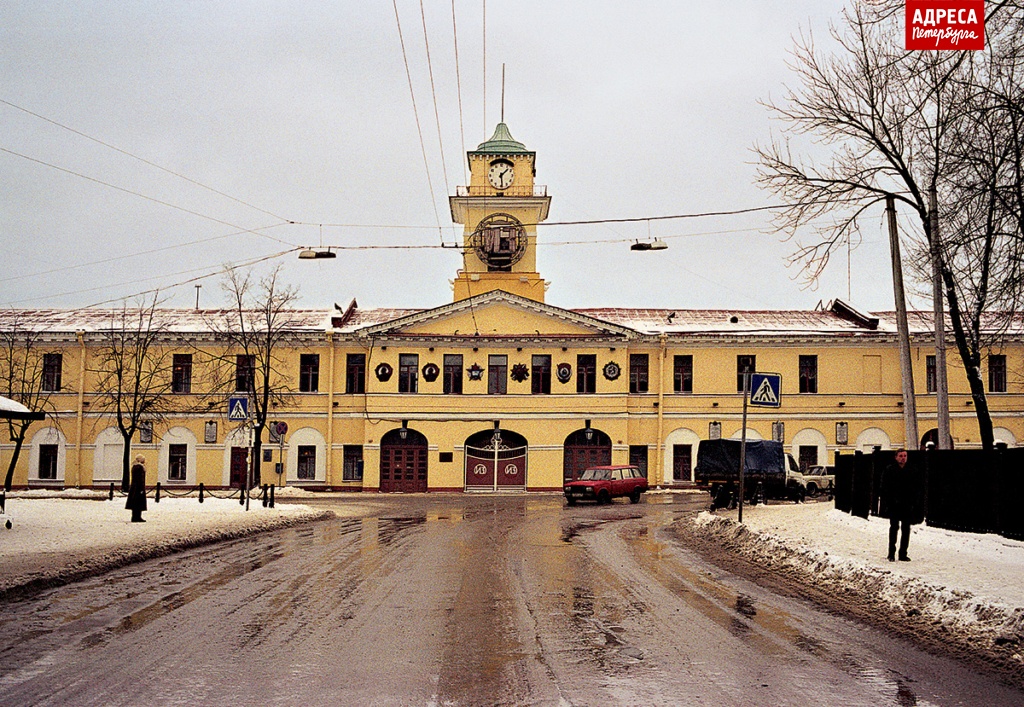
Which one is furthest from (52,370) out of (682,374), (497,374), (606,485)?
(682,374)

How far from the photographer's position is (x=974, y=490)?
1694 centimetres

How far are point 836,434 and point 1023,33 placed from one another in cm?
4261

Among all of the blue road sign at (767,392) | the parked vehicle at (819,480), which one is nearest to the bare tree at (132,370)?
the parked vehicle at (819,480)

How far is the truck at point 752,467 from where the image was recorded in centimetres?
3634

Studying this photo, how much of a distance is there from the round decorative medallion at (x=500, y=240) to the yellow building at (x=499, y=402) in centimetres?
798

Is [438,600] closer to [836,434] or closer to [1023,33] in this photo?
[1023,33]

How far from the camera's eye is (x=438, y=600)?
12.1 metres

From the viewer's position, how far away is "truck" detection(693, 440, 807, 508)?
36.3 meters

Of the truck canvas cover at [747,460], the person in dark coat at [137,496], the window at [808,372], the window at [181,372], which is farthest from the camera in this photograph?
the window at [808,372]

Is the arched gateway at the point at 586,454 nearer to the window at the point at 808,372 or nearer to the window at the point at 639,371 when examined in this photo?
the window at the point at 639,371

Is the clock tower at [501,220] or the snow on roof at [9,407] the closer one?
the snow on roof at [9,407]

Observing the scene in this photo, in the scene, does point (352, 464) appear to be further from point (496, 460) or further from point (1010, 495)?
point (1010, 495)

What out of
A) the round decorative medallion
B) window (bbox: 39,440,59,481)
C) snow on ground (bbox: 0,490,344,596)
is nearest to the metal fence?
snow on ground (bbox: 0,490,344,596)

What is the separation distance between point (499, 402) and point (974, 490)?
36572mm
